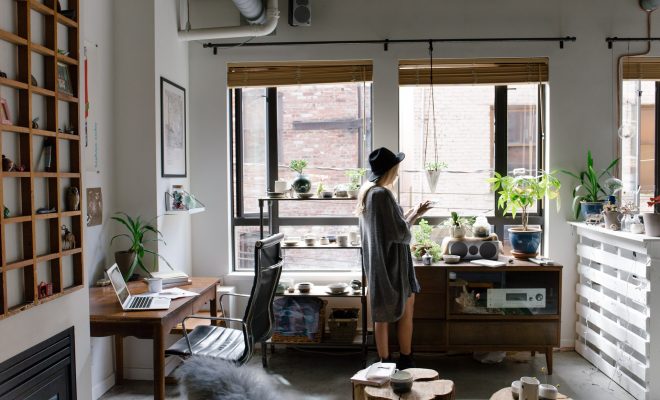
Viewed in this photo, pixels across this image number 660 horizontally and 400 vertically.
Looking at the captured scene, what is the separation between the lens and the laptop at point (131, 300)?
301 cm

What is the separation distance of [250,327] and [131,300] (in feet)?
2.24

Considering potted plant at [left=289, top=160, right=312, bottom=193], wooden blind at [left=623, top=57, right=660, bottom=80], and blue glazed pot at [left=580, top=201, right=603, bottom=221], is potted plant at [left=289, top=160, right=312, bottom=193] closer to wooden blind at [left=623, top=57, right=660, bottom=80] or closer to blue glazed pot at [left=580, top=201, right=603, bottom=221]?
blue glazed pot at [left=580, top=201, right=603, bottom=221]

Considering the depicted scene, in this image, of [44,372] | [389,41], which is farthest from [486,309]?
[44,372]

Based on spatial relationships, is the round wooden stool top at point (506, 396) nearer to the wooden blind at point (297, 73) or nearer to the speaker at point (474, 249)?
the speaker at point (474, 249)

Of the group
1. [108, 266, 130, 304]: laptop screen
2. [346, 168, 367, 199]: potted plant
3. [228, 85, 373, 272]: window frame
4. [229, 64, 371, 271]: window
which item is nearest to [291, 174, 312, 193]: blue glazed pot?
[346, 168, 367, 199]: potted plant

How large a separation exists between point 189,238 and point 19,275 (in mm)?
2465

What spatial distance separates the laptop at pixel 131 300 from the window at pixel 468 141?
2.14 m

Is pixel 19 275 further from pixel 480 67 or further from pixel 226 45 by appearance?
pixel 480 67

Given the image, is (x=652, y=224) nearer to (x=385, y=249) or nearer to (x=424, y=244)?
(x=424, y=244)

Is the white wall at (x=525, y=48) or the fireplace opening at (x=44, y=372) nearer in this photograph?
the fireplace opening at (x=44, y=372)

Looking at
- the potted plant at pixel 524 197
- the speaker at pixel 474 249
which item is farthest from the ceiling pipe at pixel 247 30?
the speaker at pixel 474 249

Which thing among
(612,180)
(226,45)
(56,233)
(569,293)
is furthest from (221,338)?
(612,180)

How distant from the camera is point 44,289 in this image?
2.18 meters

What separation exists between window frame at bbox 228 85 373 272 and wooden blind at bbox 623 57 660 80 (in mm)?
2002
